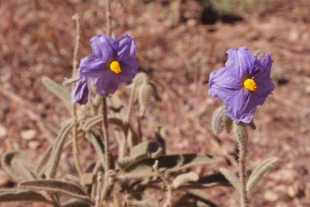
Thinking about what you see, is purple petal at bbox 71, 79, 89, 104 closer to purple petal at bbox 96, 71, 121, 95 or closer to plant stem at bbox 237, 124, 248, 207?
purple petal at bbox 96, 71, 121, 95

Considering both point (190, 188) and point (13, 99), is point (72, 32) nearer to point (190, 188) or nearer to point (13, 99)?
point (13, 99)

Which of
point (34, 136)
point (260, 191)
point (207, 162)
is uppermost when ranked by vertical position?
point (207, 162)

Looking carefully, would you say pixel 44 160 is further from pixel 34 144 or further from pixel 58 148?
pixel 34 144

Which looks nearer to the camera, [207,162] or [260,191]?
[207,162]

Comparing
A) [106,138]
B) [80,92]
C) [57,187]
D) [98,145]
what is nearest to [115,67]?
[80,92]

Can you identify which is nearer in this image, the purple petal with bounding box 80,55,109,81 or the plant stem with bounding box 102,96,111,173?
the purple petal with bounding box 80,55,109,81

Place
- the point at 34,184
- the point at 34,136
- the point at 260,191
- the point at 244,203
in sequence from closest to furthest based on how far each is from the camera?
the point at 244,203 < the point at 34,184 < the point at 260,191 < the point at 34,136

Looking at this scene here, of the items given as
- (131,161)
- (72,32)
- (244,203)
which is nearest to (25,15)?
(72,32)

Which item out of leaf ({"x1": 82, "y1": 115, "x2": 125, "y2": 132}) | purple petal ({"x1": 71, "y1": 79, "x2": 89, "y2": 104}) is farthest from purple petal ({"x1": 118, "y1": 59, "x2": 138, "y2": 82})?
leaf ({"x1": 82, "y1": 115, "x2": 125, "y2": 132})
